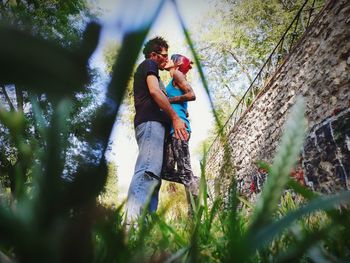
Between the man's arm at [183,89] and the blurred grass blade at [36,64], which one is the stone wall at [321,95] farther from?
the blurred grass blade at [36,64]

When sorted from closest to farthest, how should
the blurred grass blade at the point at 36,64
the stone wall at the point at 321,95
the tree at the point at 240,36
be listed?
the blurred grass blade at the point at 36,64 < the stone wall at the point at 321,95 < the tree at the point at 240,36

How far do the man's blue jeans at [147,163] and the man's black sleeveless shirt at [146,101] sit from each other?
37 millimetres

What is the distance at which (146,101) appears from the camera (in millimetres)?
1878

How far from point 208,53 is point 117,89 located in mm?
14323

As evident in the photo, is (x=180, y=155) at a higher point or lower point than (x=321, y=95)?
lower

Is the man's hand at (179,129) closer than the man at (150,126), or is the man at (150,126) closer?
the man at (150,126)

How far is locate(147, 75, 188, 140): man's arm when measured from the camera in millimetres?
1774

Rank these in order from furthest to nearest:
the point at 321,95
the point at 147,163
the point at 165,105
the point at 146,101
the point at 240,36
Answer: the point at 240,36, the point at 321,95, the point at 146,101, the point at 165,105, the point at 147,163

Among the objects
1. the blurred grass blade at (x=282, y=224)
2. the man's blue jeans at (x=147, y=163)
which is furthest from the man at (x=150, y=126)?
the blurred grass blade at (x=282, y=224)

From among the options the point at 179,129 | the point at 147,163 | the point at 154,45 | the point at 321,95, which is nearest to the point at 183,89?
the point at 154,45

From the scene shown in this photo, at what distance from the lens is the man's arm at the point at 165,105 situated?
1.77 metres

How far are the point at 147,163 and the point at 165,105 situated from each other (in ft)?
1.11

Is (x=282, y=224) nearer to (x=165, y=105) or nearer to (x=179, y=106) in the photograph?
(x=165, y=105)

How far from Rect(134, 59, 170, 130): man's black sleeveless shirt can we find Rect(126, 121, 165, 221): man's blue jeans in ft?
0.12
